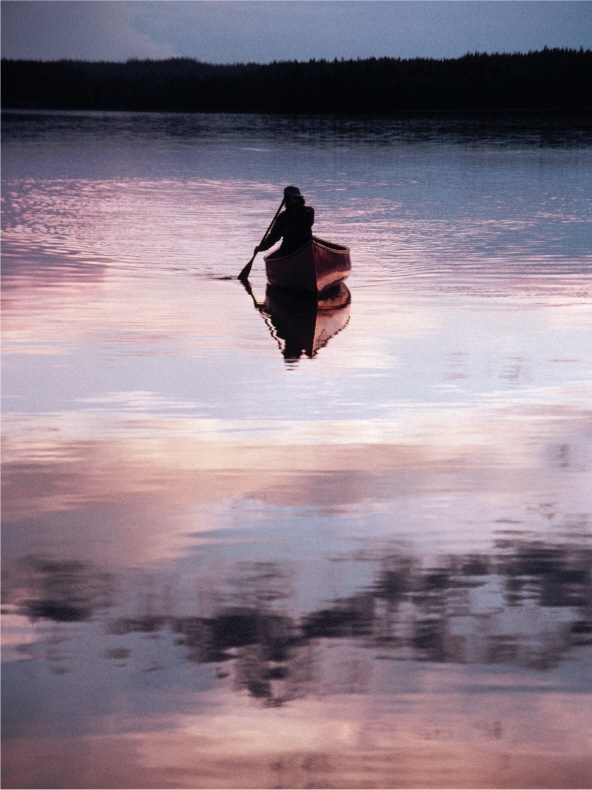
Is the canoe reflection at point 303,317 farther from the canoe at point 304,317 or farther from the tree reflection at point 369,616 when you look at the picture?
the tree reflection at point 369,616

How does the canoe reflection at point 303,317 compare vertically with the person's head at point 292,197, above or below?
below

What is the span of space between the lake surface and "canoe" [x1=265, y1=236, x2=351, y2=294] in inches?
18.9

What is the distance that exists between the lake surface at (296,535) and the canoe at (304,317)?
0.24 ft

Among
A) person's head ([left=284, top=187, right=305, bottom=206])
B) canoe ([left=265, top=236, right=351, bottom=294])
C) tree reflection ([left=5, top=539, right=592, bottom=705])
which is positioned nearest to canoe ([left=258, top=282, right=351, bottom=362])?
canoe ([left=265, top=236, right=351, bottom=294])

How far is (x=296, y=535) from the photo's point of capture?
602 centimetres

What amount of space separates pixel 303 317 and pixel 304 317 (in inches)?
0.6

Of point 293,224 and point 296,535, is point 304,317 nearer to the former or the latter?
point 293,224

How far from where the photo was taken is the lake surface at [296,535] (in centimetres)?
402

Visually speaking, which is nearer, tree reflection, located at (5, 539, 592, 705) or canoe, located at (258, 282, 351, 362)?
tree reflection, located at (5, 539, 592, 705)

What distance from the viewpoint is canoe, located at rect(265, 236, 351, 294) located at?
568 inches

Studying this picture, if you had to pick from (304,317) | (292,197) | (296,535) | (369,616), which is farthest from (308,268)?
(369,616)

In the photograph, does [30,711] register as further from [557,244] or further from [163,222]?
[163,222]

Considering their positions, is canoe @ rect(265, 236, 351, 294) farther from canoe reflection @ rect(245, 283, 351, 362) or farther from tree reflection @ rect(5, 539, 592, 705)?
tree reflection @ rect(5, 539, 592, 705)

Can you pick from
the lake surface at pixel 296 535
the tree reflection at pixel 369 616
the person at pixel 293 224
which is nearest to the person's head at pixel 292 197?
the person at pixel 293 224
